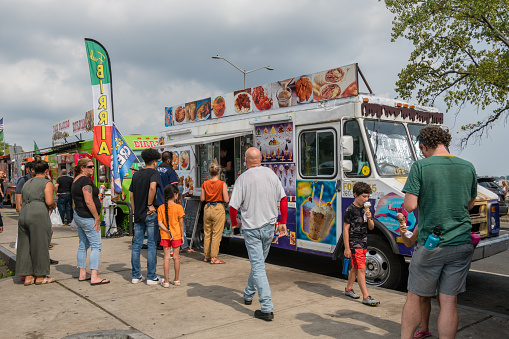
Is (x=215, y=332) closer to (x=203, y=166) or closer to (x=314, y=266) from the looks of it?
(x=314, y=266)

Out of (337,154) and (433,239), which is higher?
(337,154)

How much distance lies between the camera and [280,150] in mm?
7523

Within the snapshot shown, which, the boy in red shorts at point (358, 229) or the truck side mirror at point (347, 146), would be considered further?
the truck side mirror at point (347, 146)

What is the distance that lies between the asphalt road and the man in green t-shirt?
1822mm

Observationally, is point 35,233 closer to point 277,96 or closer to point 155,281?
point 155,281

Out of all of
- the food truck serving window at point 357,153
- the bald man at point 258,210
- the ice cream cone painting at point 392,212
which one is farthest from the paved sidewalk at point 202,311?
the food truck serving window at point 357,153

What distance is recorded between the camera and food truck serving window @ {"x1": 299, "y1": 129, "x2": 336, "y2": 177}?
6.71 metres

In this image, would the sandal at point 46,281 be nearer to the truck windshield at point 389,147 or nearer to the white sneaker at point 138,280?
the white sneaker at point 138,280

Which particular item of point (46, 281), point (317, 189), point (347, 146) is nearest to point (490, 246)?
point (347, 146)

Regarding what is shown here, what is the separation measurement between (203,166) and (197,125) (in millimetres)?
944

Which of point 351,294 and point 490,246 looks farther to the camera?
point 490,246

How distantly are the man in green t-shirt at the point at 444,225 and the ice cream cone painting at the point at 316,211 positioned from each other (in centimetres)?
309

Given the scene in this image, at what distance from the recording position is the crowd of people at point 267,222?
349 cm

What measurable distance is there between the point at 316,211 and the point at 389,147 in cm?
147
